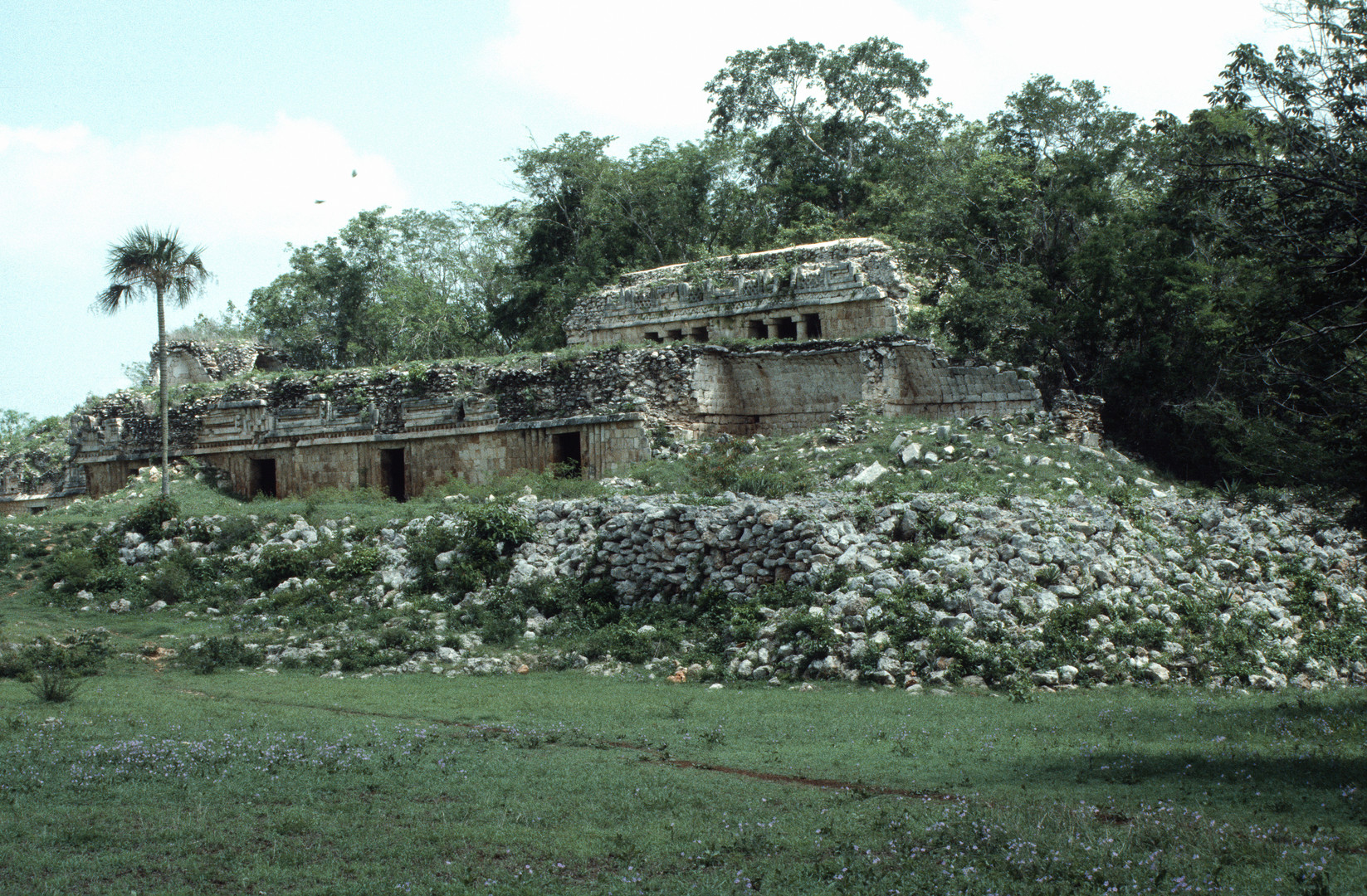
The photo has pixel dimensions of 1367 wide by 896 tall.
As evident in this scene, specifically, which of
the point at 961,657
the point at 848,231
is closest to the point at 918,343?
the point at 848,231

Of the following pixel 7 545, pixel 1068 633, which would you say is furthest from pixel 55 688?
pixel 7 545

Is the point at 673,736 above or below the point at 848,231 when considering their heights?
below

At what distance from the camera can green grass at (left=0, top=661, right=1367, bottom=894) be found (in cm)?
482

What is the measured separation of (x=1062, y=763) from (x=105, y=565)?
567 inches

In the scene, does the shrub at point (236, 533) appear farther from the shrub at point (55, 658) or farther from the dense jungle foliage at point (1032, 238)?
the dense jungle foliage at point (1032, 238)

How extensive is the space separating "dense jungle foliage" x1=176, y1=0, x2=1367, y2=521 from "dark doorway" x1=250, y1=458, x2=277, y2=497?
8946 mm

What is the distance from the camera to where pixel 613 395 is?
20.6 metres

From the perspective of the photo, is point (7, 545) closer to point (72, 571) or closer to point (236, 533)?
point (72, 571)

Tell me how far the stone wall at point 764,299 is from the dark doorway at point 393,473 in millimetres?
5454

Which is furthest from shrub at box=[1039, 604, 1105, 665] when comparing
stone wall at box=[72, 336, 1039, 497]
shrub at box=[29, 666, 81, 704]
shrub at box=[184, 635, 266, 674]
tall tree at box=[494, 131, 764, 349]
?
tall tree at box=[494, 131, 764, 349]

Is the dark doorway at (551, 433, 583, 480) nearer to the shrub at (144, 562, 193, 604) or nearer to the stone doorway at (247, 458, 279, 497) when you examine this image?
the stone doorway at (247, 458, 279, 497)

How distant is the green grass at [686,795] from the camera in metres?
4.82

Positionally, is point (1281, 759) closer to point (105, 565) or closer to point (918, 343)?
point (918, 343)

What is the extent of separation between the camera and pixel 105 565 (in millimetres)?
15961
